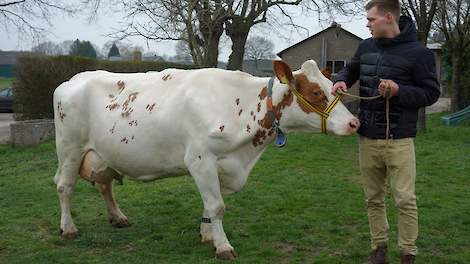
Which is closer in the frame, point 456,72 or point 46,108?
point 46,108

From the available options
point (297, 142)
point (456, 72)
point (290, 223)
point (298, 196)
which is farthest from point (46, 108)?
point (456, 72)

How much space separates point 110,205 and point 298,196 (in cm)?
255

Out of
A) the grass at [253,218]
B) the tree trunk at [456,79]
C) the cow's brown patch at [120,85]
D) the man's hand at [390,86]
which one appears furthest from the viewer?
the tree trunk at [456,79]

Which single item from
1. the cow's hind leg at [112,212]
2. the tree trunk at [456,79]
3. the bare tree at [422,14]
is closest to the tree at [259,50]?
the tree trunk at [456,79]

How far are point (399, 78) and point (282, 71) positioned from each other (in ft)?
3.10

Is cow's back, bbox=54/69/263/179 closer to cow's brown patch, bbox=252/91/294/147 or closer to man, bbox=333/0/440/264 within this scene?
cow's brown patch, bbox=252/91/294/147

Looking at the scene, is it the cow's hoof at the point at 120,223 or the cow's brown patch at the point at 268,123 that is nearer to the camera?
the cow's brown patch at the point at 268,123

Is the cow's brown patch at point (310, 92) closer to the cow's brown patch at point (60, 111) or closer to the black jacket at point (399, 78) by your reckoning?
the black jacket at point (399, 78)

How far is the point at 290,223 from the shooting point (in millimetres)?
6594

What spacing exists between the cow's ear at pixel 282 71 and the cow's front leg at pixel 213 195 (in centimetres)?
94

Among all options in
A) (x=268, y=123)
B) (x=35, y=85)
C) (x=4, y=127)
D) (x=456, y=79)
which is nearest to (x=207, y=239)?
(x=268, y=123)

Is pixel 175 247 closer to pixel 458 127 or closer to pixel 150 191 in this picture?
pixel 150 191

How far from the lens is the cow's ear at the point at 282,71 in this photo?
4961 mm

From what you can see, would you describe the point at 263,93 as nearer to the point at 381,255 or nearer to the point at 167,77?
the point at 167,77
